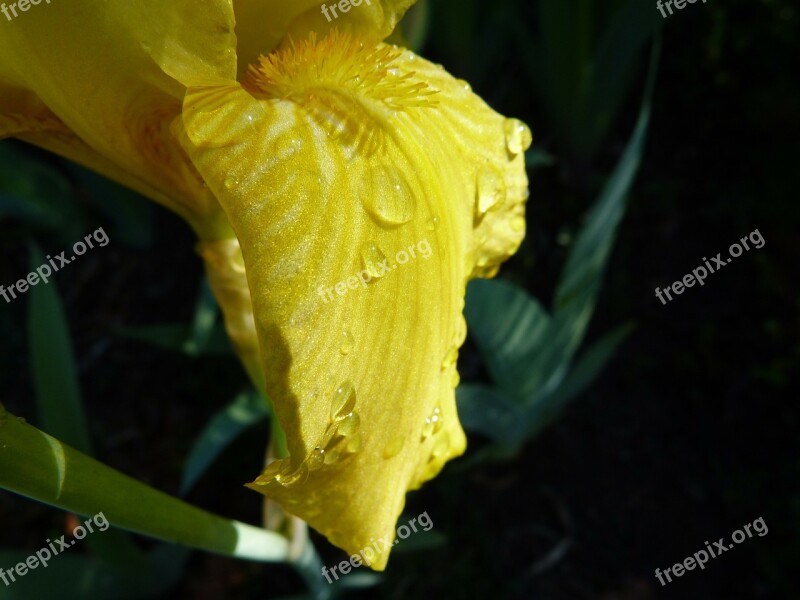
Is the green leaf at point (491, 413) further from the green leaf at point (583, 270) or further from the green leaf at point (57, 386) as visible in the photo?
the green leaf at point (57, 386)

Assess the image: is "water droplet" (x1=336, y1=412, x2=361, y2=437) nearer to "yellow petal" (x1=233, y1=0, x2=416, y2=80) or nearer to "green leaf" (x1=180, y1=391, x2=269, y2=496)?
"yellow petal" (x1=233, y1=0, x2=416, y2=80)

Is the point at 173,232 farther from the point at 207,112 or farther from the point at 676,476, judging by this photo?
the point at 207,112

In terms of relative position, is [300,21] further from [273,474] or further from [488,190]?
[273,474]

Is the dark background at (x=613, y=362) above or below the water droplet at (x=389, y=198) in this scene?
below

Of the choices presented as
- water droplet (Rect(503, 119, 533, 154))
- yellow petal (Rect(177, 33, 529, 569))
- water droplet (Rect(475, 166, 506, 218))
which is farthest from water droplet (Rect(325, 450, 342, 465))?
water droplet (Rect(503, 119, 533, 154))

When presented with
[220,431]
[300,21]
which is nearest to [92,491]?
[300,21]

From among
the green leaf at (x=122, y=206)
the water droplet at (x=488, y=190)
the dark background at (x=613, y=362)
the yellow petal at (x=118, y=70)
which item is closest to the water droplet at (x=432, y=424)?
the water droplet at (x=488, y=190)

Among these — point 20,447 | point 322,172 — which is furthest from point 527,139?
point 20,447
